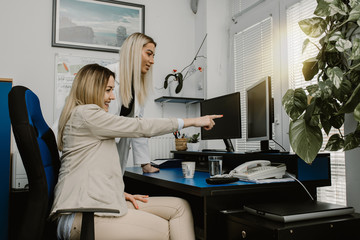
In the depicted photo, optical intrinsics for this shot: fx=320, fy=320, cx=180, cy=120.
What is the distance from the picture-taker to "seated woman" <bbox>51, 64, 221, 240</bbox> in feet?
3.89

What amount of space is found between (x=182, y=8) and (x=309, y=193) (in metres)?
2.48

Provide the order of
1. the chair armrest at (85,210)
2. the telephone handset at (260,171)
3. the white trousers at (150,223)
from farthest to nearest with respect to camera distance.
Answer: the telephone handset at (260,171) → the white trousers at (150,223) → the chair armrest at (85,210)

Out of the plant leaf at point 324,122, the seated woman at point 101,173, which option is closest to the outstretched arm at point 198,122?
the seated woman at point 101,173

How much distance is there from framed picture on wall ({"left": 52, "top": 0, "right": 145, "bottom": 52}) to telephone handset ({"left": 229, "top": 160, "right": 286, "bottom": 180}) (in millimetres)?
1951

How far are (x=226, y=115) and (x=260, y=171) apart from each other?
704mm

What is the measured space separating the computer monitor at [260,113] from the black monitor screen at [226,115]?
0.35ft

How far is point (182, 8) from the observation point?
3418 mm

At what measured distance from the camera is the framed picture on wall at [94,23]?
2.92 metres

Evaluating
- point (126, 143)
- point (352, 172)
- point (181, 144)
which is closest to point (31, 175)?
point (126, 143)

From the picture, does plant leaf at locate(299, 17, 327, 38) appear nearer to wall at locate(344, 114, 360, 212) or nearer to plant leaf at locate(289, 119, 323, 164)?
plant leaf at locate(289, 119, 323, 164)

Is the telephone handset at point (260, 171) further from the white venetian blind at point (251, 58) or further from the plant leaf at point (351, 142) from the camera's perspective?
the white venetian blind at point (251, 58)

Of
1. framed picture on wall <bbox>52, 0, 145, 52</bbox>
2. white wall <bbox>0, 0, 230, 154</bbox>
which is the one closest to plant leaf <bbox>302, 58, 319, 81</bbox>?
white wall <bbox>0, 0, 230, 154</bbox>

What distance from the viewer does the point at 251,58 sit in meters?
2.88

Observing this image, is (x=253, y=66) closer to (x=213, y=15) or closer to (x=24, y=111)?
(x=213, y=15)
